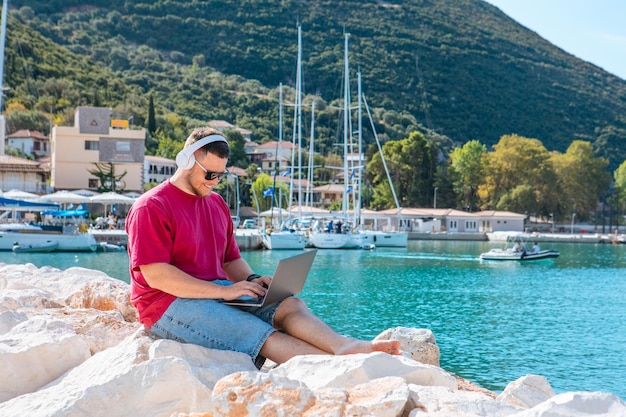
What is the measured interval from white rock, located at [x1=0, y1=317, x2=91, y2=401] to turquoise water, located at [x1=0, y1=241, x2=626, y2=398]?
7.09 metres

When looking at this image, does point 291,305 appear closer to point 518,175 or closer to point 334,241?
point 334,241

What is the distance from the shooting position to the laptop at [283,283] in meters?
4.66

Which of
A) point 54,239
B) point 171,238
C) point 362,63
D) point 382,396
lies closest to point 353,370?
point 382,396

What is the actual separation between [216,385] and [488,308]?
18.9 meters

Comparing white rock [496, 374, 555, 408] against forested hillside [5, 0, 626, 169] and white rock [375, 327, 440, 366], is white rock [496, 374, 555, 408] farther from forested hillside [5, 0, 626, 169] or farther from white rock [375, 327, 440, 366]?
forested hillside [5, 0, 626, 169]

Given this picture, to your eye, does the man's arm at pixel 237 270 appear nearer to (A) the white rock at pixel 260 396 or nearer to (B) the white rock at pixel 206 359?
(B) the white rock at pixel 206 359

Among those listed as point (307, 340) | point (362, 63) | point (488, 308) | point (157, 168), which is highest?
point (362, 63)

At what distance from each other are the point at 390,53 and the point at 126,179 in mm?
113402

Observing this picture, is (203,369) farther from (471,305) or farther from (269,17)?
(269,17)

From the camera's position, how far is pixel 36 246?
37.7 metres

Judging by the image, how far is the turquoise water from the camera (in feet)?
42.7

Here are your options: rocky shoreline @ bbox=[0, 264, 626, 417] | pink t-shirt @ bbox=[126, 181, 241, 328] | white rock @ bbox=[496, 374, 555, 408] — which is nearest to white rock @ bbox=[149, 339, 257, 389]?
rocky shoreline @ bbox=[0, 264, 626, 417]

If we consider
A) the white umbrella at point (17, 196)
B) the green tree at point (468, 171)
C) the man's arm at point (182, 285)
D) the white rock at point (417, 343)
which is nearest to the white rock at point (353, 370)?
the man's arm at point (182, 285)

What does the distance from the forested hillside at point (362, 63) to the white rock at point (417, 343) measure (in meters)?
107
